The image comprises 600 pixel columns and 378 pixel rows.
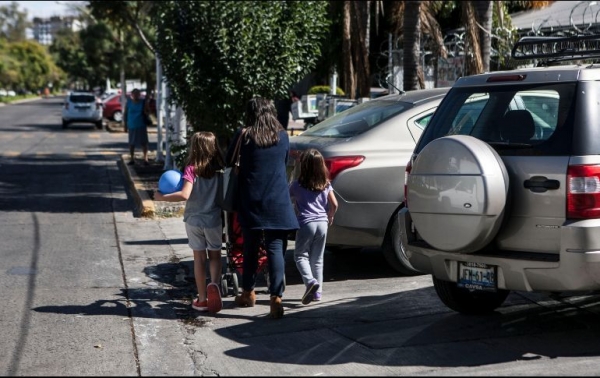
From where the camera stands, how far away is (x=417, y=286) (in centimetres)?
852

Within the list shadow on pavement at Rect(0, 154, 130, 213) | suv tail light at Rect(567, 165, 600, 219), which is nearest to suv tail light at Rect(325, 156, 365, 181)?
suv tail light at Rect(567, 165, 600, 219)

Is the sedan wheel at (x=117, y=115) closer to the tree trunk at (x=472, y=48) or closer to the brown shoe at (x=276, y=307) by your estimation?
the tree trunk at (x=472, y=48)

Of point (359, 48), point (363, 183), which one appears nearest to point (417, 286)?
point (363, 183)

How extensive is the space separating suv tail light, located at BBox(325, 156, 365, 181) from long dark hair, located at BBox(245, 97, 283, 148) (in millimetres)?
1007

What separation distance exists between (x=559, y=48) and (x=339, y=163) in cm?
224

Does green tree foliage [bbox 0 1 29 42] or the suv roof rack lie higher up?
green tree foliage [bbox 0 1 29 42]

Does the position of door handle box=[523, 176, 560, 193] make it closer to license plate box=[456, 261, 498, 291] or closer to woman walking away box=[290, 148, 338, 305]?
license plate box=[456, 261, 498, 291]

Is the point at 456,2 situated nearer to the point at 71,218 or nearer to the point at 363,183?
the point at 71,218

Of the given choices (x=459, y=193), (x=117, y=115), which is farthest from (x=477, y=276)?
(x=117, y=115)

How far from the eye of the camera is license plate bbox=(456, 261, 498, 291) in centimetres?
632

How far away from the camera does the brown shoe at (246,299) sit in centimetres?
777

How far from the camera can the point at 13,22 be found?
154 meters

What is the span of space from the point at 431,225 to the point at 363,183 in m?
2.08

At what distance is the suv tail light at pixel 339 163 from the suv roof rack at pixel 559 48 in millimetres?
1819
